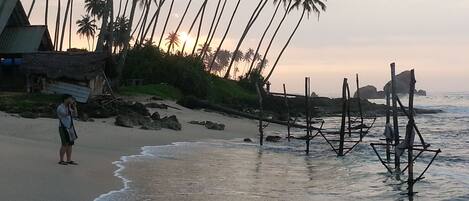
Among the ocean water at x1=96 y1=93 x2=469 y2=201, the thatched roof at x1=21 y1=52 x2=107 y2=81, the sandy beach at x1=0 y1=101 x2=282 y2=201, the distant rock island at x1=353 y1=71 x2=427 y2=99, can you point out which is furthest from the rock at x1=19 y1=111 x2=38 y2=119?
the distant rock island at x1=353 y1=71 x2=427 y2=99

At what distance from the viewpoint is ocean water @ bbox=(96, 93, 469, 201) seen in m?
11.3

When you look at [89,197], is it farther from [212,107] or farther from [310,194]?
[212,107]

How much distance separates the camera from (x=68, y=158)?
1286 centimetres

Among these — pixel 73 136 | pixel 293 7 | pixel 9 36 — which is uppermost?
pixel 293 7

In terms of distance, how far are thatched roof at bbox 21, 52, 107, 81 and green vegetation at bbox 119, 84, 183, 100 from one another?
725 cm

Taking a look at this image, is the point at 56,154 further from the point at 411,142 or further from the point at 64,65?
the point at 64,65

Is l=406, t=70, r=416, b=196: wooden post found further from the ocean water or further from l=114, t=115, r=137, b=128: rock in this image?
l=114, t=115, r=137, b=128: rock

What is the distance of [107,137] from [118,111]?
639cm

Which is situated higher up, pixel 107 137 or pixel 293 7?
pixel 293 7

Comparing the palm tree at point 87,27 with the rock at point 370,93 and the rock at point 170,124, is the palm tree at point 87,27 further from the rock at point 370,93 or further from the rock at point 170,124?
the rock at point 370,93

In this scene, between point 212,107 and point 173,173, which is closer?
point 173,173

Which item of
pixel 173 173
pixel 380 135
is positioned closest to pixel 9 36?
pixel 380 135

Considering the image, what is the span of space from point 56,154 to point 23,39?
23780mm

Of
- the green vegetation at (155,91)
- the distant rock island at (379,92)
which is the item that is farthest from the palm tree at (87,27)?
the distant rock island at (379,92)
